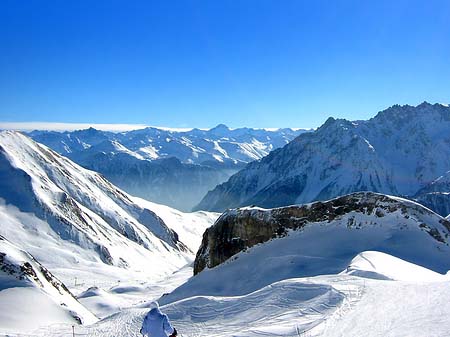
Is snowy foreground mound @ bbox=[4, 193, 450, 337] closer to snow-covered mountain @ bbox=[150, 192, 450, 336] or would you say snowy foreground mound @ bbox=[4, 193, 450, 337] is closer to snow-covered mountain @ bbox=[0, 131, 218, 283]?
snow-covered mountain @ bbox=[150, 192, 450, 336]

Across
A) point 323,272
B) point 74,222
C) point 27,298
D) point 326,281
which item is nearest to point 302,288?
point 326,281

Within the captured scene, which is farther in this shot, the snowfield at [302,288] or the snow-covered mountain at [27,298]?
the snow-covered mountain at [27,298]

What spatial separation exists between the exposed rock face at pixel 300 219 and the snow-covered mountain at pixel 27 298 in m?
13.9

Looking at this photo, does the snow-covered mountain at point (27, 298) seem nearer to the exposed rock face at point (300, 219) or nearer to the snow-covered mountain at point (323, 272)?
the snow-covered mountain at point (323, 272)

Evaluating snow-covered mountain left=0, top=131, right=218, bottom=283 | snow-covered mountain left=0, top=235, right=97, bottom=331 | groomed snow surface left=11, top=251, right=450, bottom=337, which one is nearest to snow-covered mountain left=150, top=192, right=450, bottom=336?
groomed snow surface left=11, top=251, right=450, bottom=337

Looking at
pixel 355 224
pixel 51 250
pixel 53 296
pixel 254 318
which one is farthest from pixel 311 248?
pixel 51 250

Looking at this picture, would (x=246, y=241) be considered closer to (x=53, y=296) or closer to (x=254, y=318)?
(x=53, y=296)

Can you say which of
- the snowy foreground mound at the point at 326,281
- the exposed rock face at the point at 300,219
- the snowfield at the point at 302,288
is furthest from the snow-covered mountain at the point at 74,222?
the snowy foreground mound at the point at 326,281

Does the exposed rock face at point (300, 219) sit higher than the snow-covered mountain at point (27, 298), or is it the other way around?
the exposed rock face at point (300, 219)

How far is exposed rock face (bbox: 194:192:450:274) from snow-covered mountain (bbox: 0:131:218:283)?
58.6 m

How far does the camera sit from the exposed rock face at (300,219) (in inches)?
1481

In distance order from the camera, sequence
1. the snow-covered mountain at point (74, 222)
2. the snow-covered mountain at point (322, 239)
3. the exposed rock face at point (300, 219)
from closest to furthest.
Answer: the snow-covered mountain at point (322, 239), the exposed rock face at point (300, 219), the snow-covered mountain at point (74, 222)

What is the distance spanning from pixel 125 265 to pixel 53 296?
9155 centimetres

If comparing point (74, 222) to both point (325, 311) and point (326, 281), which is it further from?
point (325, 311)
